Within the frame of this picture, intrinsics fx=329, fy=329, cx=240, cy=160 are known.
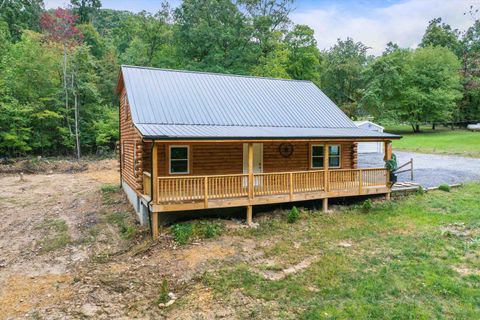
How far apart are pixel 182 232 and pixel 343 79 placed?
5247 cm

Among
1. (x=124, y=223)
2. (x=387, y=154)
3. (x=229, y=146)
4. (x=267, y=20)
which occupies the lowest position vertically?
(x=124, y=223)

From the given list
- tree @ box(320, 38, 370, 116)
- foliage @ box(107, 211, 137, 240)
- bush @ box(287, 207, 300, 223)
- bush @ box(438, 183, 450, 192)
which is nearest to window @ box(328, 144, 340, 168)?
bush @ box(287, 207, 300, 223)

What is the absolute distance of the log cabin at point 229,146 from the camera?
10516 mm

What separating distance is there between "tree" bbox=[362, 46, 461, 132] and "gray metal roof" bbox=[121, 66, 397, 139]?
31.9 meters

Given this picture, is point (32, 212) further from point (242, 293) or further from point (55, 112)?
point (55, 112)

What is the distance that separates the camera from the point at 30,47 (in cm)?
2844

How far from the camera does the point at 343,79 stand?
184 feet

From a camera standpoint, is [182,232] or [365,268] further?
[182,232]

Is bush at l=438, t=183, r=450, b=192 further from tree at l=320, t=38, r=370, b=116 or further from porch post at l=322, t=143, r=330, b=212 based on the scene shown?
tree at l=320, t=38, r=370, b=116

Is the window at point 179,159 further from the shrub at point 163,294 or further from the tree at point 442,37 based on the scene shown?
the tree at point 442,37

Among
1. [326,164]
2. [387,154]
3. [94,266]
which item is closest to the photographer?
[94,266]

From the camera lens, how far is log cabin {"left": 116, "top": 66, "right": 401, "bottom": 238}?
10516 millimetres

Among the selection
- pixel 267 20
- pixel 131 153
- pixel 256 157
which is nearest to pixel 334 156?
pixel 256 157

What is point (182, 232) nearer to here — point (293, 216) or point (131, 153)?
point (293, 216)
